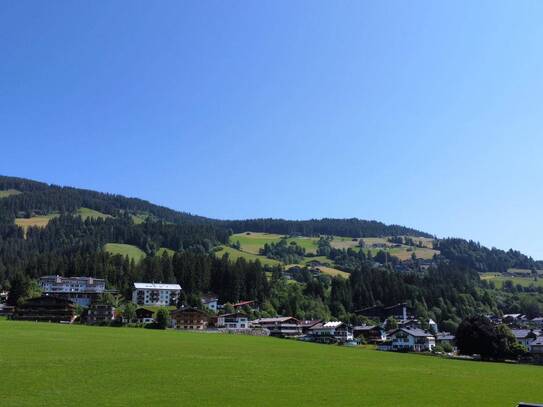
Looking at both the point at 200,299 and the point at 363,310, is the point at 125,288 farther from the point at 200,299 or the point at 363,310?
the point at 363,310

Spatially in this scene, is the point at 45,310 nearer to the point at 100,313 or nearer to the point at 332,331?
the point at 100,313

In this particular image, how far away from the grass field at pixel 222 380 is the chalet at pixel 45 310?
61676 mm

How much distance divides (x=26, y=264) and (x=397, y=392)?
15772 cm

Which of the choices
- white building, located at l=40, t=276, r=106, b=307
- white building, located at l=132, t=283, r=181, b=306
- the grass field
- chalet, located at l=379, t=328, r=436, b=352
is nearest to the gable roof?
white building, located at l=132, t=283, r=181, b=306

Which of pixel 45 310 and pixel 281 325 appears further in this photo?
pixel 281 325

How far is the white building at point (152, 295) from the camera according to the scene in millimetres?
147125

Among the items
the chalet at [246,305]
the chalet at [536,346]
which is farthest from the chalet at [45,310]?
the chalet at [536,346]

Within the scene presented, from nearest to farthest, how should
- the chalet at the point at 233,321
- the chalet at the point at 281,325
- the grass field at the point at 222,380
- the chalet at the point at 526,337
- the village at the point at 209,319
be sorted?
the grass field at the point at 222,380, the chalet at the point at 526,337, the village at the point at 209,319, the chalet at the point at 281,325, the chalet at the point at 233,321

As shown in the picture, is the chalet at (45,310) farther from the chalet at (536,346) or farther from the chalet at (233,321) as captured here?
the chalet at (536,346)

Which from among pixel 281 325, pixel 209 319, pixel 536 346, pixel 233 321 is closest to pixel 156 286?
pixel 209 319

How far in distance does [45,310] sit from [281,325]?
185 feet

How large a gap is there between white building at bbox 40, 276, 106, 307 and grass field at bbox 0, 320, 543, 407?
81440 mm

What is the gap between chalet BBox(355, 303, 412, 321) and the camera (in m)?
164

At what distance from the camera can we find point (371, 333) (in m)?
131
